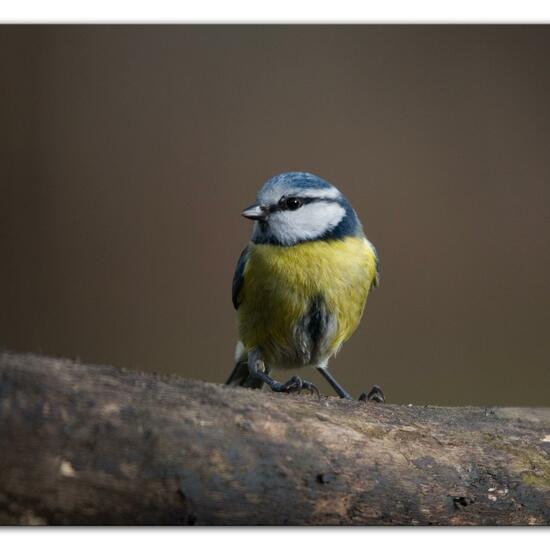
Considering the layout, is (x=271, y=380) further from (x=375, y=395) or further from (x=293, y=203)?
(x=293, y=203)

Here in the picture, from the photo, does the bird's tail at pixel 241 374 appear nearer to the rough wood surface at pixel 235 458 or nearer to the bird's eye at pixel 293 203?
the bird's eye at pixel 293 203

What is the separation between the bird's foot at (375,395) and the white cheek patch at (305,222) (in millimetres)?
495

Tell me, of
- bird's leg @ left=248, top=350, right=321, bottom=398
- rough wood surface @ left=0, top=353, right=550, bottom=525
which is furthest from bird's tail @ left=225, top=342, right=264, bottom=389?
rough wood surface @ left=0, top=353, right=550, bottom=525

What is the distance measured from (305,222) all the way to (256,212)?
162 mm

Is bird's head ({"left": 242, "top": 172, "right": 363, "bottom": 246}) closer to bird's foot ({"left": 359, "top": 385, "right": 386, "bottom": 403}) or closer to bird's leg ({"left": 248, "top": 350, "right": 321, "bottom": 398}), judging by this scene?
bird's leg ({"left": 248, "top": 350, "right": 321, "bottom": 398})

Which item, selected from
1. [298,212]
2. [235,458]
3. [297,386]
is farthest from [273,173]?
[235,458]

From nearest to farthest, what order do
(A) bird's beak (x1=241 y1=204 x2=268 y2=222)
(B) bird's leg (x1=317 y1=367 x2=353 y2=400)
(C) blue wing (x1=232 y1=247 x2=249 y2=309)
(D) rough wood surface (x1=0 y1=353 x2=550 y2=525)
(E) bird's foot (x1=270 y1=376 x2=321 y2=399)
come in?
(D) rough wood surface (x1=0 y1=353 x2=550 y2=525), (E) bird's foot (x1=270 y1=376 x2=321 y2=399), (A) bird's beak (x1=241 y1=204 x2=268 y2=222), (C) blue wing (x1=232 y1=247 x2=249 y2=309), (B) bird's leg (x1=317 y1=367 x2=353 y2=400)

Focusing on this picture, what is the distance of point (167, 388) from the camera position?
170 centimetres

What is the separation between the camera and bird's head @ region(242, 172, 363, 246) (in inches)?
90.3

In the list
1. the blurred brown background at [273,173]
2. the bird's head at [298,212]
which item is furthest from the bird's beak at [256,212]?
the blurred brown background at [273,173]

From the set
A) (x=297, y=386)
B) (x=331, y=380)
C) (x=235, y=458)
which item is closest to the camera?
(x=235, y=458)

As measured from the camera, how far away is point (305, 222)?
7.72 ft

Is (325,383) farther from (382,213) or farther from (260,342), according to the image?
(382,213)
